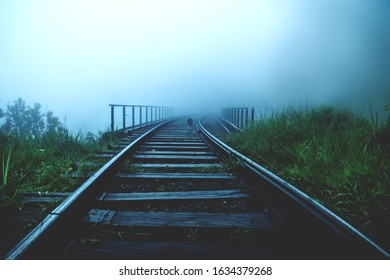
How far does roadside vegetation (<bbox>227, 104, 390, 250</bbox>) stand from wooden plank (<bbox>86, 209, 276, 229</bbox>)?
2.23 ft

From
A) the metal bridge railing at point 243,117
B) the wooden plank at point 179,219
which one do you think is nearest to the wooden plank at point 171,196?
the wooden plank at point 179,219

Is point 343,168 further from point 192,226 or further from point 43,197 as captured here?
point 43,197

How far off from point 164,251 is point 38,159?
2.86 meters

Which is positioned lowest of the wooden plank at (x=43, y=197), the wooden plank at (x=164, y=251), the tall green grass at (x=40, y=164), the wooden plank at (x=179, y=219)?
the wooden plank at (x=164, y=251)

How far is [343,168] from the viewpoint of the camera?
8.75 feet

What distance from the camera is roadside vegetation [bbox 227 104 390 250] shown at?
1816mm

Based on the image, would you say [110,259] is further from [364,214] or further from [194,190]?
[364,214]

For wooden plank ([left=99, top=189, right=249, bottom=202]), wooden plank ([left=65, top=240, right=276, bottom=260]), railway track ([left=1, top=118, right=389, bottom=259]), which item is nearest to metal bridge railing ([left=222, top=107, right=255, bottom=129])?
wooden plank ([left=99, top=189, right=249, bottom=202])

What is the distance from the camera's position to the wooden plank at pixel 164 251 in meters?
1.38

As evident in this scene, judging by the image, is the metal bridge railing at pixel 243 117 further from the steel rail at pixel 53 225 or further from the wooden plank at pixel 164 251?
the wooden plank at pixel 164 251

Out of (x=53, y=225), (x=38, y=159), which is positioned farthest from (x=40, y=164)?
(x=53, y=225)

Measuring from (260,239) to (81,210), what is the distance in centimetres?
131

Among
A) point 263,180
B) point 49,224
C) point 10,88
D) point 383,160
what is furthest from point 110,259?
point 10,88

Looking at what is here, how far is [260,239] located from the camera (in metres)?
1.61
